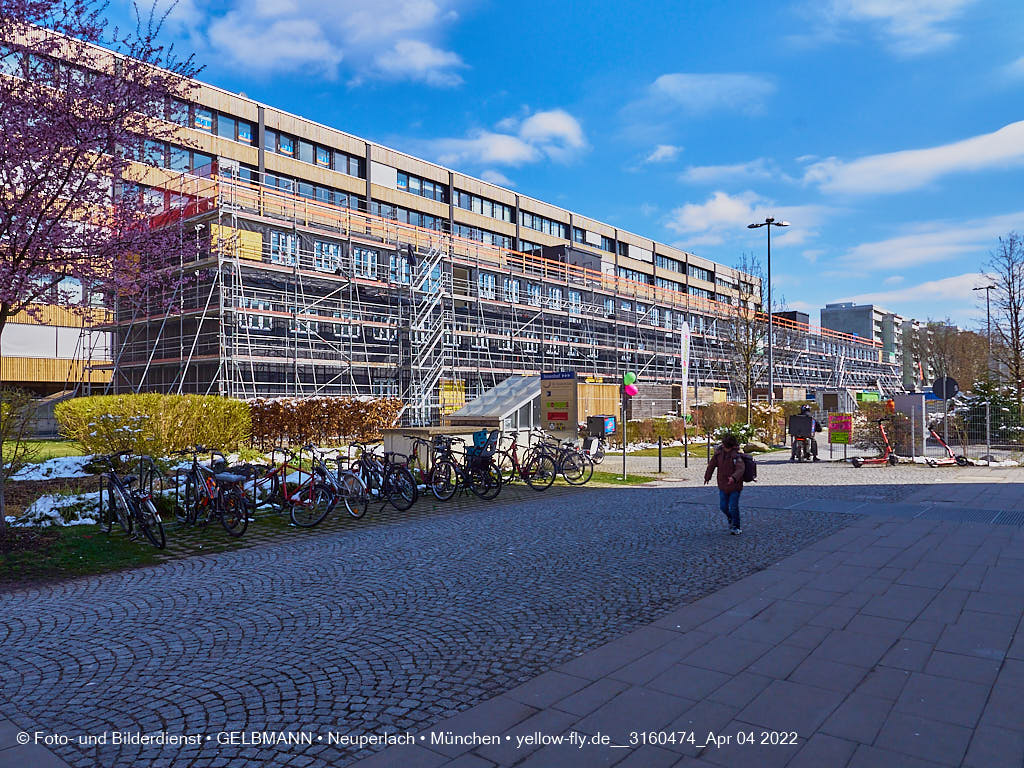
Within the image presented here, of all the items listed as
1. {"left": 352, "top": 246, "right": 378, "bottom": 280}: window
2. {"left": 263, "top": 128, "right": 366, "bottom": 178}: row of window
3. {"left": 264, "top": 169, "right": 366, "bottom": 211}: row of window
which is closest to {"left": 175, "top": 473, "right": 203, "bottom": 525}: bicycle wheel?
{"left": 352, "top": 246, "right": 378, "bottom": 280}: window

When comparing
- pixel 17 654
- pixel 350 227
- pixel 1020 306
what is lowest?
pixel 17 654

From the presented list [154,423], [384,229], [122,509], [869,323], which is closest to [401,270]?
[384,229]

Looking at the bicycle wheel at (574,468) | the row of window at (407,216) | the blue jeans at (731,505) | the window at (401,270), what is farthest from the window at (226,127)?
the blue jeans at (731,505)

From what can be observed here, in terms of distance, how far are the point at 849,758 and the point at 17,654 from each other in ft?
17.3

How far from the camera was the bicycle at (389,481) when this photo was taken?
460 inches

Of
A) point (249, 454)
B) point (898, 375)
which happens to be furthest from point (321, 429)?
point (898, 375)

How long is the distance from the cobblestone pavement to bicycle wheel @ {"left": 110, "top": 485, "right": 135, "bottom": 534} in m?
1.54

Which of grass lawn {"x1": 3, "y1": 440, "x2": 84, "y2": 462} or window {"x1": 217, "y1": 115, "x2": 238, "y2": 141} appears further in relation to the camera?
window {"x1": 217, "y1": 115, "x2": 238, "y2": 141}

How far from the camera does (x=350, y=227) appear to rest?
1224 inches

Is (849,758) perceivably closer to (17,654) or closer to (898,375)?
(17,654)

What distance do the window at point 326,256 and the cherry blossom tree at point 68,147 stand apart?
19.6 metres

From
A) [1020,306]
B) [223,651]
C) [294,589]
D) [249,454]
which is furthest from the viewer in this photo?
[1020,306]

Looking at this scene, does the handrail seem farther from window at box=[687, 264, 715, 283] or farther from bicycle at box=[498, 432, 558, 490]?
window at box=[687, 264, 715, 283]

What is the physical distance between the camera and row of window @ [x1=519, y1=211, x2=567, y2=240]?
178ft
